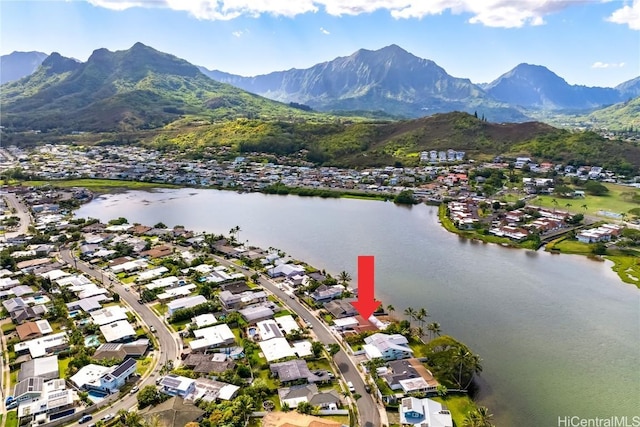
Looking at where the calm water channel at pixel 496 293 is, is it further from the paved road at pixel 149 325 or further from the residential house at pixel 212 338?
the paved road at pixel 149 325

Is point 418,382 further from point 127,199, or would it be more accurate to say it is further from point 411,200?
point 127,199

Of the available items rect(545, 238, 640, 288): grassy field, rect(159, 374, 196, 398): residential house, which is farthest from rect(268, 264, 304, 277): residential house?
rect(545, 238, 640, 288): grassy field

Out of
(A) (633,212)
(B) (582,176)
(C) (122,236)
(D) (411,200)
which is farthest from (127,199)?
(B) (582,176)

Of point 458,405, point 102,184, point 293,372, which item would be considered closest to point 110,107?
point 102,184

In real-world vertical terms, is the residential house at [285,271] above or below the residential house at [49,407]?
above

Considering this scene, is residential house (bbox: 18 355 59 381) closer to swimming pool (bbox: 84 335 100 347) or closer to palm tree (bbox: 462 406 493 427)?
swimming pool (bbox: 84 335 100 347)

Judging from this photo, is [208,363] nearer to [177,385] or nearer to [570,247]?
[177,385]

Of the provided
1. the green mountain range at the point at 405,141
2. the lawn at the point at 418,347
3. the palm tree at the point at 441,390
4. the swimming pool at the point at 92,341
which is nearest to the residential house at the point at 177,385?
the swimming pool at the point at 92,341
